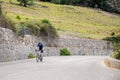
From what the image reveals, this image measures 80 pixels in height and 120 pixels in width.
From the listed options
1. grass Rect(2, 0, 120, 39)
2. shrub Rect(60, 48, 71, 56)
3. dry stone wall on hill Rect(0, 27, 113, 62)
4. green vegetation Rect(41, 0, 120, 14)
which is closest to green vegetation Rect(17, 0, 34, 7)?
grass Rect(2, 0, 120, 39)

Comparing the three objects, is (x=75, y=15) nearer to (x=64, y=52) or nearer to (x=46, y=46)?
(x=64, y=52)

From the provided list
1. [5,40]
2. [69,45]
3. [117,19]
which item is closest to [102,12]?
[117,19]

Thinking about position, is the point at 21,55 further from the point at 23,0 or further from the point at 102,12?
the point at 102,12

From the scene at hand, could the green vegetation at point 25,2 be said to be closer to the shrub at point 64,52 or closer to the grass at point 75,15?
the grass at point 75,15

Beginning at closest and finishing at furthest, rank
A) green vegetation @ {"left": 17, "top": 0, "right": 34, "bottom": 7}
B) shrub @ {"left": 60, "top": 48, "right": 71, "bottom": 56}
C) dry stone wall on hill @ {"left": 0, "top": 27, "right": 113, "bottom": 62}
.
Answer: dry stone wall on hill @ {"left": 0, "top": 27, "right": 113, "bottom": 62}
shrub @ {"left": 60, "top": 48, "right": 71, "bottom": 56}
green vegetation @ {"left": 17, "top": 0, "right": 34, "bottom": 7}

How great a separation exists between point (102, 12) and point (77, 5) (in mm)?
10966

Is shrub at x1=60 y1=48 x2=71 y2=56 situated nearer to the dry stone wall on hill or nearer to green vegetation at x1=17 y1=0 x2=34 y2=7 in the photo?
the dry stone wall on hill

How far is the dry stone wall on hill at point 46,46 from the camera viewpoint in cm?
4178

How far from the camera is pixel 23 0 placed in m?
108

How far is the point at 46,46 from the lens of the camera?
5738 cm

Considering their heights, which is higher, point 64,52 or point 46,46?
point 46,46

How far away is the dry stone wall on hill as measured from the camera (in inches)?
1645

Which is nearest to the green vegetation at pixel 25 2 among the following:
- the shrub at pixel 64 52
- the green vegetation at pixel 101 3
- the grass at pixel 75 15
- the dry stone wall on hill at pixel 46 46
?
the grass at pixel 75 15

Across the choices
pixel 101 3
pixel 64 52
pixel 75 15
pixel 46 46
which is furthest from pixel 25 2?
pixel 46 46
